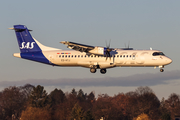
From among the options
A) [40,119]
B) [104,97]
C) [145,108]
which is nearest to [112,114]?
[145,108]

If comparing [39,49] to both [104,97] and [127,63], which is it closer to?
[127,63]

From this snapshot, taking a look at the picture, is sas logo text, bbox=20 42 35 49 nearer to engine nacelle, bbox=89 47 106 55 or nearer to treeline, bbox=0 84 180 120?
engine nacelle, bbox=89 47 106 55

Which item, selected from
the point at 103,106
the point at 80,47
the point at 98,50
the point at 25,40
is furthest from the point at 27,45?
the point at 103,106

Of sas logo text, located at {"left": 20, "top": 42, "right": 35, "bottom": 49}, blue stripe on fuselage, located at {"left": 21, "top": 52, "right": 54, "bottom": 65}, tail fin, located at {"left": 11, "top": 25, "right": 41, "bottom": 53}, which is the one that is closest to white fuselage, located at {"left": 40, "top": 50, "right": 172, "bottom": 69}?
blue stripe on fuselage, located at {"left": 21, "top": 52, "right": 54, "bottom": 65}

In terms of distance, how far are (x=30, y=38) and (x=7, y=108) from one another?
40251 millimetres

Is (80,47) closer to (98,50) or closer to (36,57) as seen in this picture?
(98,50)

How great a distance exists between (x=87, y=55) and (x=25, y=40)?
1018 centimetres

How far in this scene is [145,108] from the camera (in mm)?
88750

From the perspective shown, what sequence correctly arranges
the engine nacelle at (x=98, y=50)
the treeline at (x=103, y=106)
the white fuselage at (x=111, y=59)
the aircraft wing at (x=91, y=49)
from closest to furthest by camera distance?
the white fuselage at (x=111, y=59), the aircraft wing at (x=91, y=49), the engine nacelle at (x=98, y=50), the treeline at (x=103, y=106)

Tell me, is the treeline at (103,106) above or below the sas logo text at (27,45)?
below

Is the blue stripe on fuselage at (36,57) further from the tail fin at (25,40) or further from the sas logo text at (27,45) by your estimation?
the sas logo text at (27,45)

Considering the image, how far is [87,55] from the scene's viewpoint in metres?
52.2

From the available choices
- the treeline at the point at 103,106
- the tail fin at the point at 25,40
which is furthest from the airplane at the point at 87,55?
the treeline at the point at 103,106

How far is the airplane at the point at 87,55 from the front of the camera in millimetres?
50062
